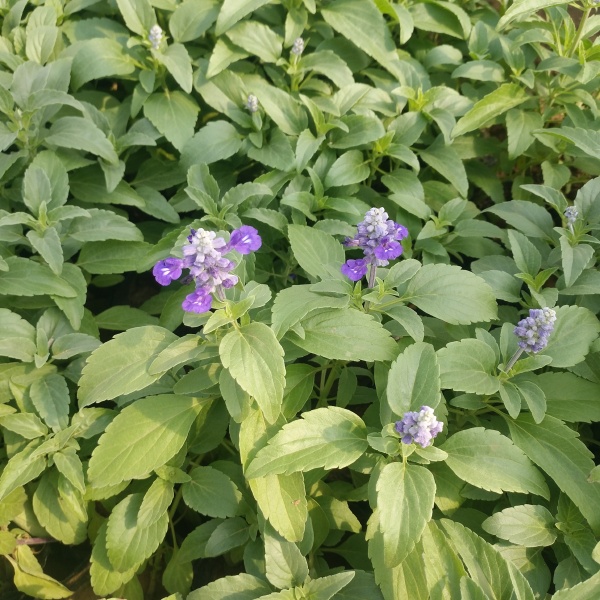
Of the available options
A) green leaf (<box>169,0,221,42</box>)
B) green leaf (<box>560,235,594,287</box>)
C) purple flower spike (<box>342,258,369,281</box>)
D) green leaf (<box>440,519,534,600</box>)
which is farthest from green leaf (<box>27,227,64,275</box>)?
green leaf (<box>560,235,594,287</box>)

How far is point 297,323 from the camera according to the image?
2.39 metres

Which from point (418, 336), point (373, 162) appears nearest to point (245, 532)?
Result: point (418, 336)

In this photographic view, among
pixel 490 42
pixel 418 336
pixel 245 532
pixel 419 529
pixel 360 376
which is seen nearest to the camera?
pixel 419 529

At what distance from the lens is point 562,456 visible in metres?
2.46

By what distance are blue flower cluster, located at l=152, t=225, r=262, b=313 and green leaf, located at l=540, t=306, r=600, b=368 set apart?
143 cm

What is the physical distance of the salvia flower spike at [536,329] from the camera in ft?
7.29

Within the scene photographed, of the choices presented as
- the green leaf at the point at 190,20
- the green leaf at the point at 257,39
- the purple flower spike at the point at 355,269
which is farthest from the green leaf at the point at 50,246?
the green leaf at the point at 257,39

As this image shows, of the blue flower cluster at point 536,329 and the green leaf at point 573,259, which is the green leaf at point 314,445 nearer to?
the blue flower cluster at point 536,329

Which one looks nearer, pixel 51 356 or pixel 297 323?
pixel 297 323

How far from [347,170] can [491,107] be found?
3.26 ft

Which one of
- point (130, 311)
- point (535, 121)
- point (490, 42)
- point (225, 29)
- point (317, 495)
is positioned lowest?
point (317, 495)

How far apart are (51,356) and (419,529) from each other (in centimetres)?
194

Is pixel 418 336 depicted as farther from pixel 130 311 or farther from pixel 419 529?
pixel 130 311

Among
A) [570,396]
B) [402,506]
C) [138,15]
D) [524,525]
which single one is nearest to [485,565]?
[524,525]
